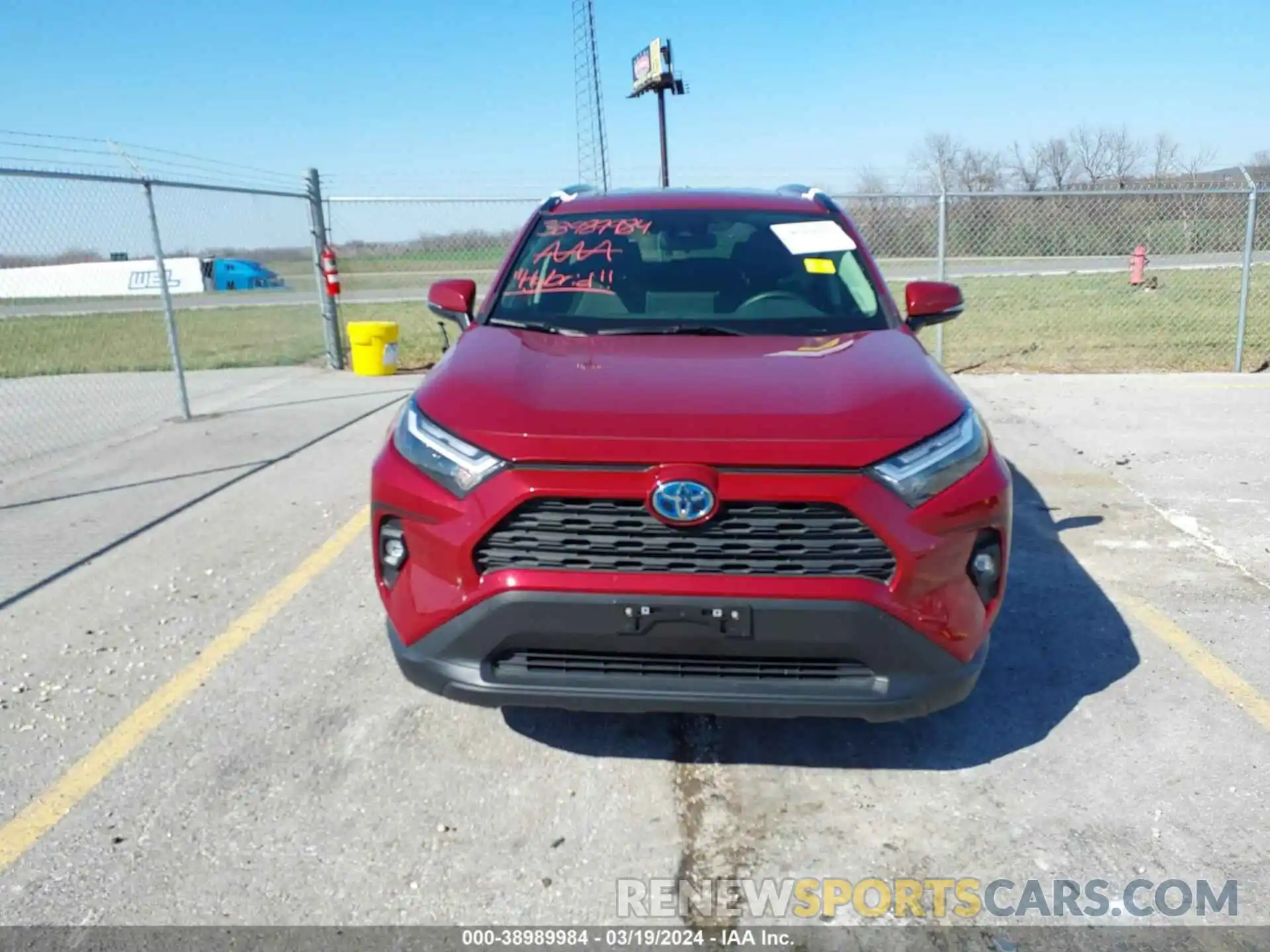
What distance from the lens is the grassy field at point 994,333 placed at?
12750 mm

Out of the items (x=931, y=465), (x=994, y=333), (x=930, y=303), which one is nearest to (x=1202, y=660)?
(x=930, y=303)

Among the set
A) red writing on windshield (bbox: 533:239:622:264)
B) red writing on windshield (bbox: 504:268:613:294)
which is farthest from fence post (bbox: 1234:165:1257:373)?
red writing on windshield (bbox: 504:268:613:294)

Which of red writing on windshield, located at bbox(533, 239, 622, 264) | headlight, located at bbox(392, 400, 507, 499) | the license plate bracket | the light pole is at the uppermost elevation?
the light pole

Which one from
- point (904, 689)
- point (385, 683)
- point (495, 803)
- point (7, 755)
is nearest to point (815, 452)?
point (904, 689)

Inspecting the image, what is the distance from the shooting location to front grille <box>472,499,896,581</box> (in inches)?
102

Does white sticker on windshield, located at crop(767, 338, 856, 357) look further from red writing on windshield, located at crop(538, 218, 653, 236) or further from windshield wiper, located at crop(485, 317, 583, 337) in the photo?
red writing on windshield, located at crop(538, 218, 653, 236)

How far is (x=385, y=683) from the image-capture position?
3707mm

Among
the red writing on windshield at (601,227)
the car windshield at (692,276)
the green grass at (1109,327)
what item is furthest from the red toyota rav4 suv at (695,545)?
the green grass at (1109,327)

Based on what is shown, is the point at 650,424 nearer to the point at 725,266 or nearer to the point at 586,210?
the point at 725,266

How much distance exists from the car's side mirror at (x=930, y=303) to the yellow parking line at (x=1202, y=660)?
152 cm

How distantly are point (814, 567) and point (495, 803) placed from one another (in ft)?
3.93

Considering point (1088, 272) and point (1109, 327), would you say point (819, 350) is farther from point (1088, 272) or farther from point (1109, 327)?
point (1088, 272)

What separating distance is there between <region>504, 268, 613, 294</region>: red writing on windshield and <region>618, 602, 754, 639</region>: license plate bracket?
5.96ft

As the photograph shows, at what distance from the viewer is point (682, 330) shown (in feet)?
12.1
